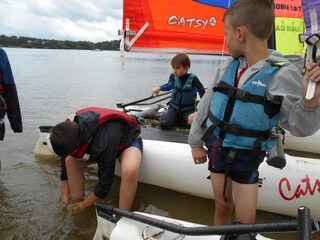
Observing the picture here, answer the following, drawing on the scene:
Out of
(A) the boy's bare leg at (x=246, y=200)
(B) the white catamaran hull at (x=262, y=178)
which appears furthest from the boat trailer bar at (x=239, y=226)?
(B) the white catamaran hull at (x=262, y=178)

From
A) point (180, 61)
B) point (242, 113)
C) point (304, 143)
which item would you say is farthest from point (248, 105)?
point (304, 143)

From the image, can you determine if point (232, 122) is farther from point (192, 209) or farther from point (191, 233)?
point (192, 209)

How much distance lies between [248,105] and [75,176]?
5.65 ft

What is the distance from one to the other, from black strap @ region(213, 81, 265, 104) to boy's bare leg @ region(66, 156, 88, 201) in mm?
1515

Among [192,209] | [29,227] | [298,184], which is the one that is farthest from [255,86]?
[29,227]

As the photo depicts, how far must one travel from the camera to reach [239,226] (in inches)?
49.4

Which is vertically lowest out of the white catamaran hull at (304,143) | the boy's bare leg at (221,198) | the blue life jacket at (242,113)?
the white catamaran hull at (304,143)

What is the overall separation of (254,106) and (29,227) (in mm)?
2051

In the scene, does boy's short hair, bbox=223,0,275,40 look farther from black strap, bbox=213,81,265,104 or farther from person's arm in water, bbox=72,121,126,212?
person's arm in water, bbox=72,121,126,212

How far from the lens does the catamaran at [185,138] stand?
2473mm

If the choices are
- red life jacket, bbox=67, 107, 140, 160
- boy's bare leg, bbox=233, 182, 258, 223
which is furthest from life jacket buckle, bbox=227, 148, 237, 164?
red life jacket, bbox=67, 107, 140, 160

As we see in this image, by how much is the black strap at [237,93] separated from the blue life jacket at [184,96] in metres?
2.35

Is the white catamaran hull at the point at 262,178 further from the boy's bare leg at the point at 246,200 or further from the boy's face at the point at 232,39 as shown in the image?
the boy's face at the point at 232,39

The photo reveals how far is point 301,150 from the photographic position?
409 centimetres
